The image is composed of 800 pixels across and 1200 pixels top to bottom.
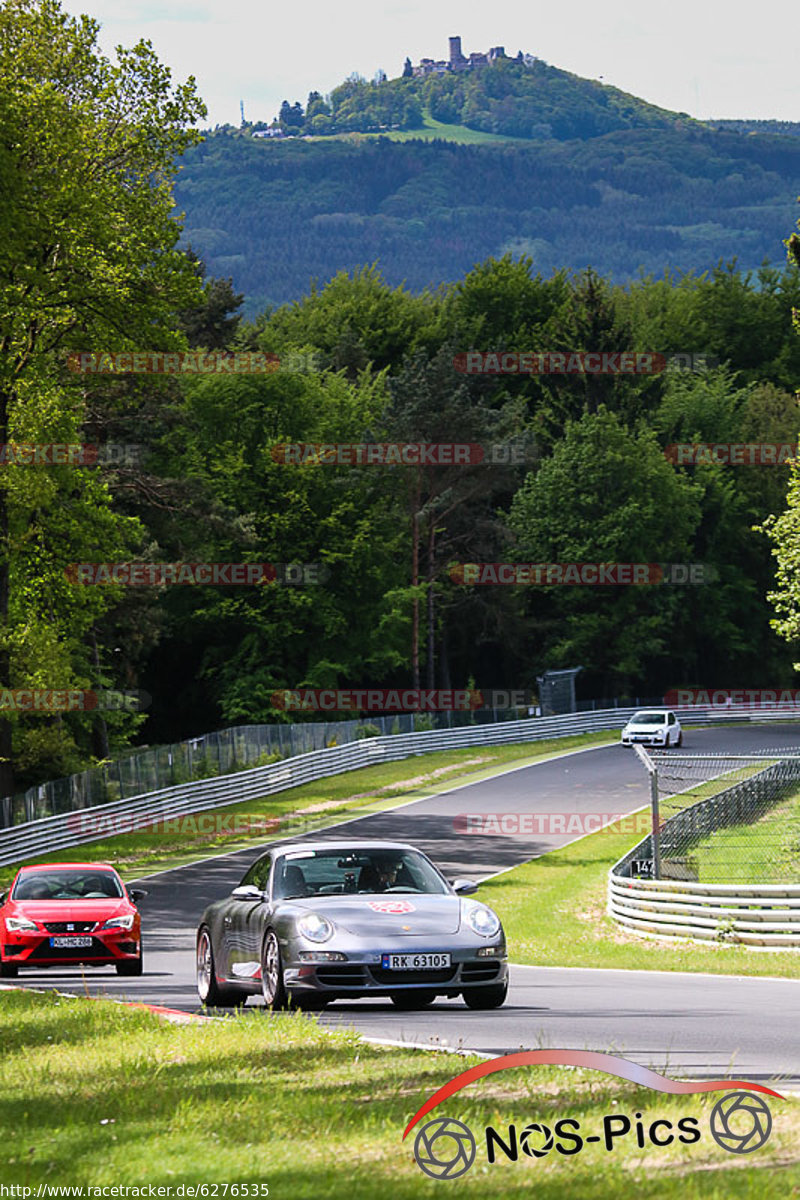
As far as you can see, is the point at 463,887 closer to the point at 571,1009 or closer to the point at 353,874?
the point at 353,874

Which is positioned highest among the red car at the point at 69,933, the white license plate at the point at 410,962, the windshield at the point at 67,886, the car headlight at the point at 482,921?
the car headlight at the point at 482,921

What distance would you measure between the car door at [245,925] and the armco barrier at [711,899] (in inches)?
Answer: 450

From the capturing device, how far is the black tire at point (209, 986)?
46.7 ft

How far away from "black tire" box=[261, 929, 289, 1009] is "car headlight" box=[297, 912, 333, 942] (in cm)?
33

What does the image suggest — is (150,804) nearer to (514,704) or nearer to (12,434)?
(12,434)

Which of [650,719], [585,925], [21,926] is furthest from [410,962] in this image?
[650,719]

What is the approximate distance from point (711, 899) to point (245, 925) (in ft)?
43.3

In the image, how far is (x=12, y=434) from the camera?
4100 centimetres

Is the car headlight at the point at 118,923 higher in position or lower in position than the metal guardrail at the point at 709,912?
higher
